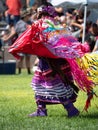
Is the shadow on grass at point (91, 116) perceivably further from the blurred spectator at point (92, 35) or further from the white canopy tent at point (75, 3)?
the white canopy tent at point (75, 3)

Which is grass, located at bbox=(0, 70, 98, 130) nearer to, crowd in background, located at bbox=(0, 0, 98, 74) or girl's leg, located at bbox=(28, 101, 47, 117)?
girl's leg, located at bbox=(28, 101, 47, 117)

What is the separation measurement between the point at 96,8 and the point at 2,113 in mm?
11848

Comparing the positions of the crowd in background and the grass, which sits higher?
the grass

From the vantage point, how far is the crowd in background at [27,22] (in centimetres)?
1897

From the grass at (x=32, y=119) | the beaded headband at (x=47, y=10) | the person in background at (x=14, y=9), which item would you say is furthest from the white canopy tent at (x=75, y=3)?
the beaded headband at (x=47, y=10)

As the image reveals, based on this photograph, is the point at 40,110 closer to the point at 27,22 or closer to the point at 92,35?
the point at 92,35

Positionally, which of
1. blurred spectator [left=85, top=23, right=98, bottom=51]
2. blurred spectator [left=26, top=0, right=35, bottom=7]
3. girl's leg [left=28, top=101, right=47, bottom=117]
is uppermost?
girl's leg [left=28, top=101, right=47, bottom=117]

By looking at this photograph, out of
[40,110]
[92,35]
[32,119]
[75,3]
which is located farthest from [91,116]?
[75,3]

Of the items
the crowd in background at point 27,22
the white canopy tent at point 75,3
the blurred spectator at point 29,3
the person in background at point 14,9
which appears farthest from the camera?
the blurred spectator at point 29,3

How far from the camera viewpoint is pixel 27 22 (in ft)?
68.2

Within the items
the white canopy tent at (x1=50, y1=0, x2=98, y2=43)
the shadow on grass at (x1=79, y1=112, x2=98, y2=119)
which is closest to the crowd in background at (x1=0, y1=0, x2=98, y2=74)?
the white canopy tent at (x1=50, y1=0, x2=98, y2=43)

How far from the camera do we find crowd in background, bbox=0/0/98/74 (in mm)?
18969

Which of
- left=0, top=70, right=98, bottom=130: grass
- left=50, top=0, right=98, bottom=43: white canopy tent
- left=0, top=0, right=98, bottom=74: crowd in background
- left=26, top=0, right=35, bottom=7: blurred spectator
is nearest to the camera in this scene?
left=0, top=70, right=98, bottom=130: grass

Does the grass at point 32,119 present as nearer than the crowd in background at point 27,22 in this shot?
Yes
